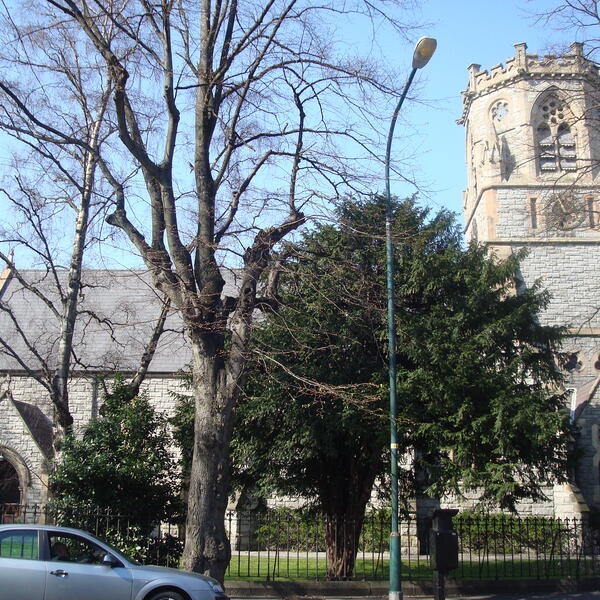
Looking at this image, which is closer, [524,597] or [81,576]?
[81,576]

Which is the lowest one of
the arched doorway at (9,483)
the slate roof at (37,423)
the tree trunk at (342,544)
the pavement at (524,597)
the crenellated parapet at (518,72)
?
the pavement at (524,597)

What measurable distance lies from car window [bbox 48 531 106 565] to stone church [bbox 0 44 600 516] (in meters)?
13.1

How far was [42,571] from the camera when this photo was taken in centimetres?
877

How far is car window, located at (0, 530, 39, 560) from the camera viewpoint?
8922 mm

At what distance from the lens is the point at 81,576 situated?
28.9 feet

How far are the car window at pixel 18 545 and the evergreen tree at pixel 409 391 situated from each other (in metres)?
6.19

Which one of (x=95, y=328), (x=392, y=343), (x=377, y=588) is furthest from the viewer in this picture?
(x=95, y=328)

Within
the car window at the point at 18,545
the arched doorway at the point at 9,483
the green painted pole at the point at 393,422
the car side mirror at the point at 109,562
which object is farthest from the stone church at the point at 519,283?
the car side mirror at the point at 109,562

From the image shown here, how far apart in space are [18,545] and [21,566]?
298 millimetres

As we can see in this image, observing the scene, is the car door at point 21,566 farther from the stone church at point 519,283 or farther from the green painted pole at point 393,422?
the stone church at point 519,283

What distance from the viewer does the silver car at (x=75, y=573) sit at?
869cm

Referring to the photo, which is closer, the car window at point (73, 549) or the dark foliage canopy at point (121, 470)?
the car window at point (73, 549)

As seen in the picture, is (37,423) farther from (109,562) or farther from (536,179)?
(536,179)

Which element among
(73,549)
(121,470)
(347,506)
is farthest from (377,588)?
(73,549)
